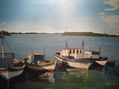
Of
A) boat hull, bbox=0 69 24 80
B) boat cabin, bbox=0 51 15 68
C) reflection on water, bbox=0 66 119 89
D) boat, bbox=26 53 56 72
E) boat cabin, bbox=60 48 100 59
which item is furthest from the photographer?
boat cabin, bbox=60 48 100 59

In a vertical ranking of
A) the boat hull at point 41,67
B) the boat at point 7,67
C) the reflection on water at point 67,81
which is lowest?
the reflection on water at point 67,81

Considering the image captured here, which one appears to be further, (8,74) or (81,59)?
(81,59)

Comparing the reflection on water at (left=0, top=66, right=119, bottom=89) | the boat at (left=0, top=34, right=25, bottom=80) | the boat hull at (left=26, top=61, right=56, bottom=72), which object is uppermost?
the boat at (left=0, top=34, right=25, bottom=80)

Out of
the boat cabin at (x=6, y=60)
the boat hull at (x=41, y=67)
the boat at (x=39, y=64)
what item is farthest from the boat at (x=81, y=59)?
the boat cabin at (x=6, y=60)

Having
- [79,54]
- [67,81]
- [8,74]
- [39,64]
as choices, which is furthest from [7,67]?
[79,54]

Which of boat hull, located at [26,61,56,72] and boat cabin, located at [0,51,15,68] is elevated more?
boat cabin, located at [0,51,15,68]

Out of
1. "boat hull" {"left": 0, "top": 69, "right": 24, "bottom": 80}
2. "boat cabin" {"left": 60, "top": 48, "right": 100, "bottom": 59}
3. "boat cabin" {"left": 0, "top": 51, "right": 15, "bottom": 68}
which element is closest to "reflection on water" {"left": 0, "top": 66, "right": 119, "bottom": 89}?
"boat hull" {"left": 0, "top": 69, "right": 24, "bottom": 80}

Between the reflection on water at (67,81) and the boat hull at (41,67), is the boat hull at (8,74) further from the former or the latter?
the boat hull at (41,67)

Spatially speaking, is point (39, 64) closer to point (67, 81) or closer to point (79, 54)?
point (67, 81)

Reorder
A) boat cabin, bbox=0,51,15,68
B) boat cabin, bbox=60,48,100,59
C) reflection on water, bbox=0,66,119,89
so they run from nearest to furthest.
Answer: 1. reflection on water, bbox=0,66,119,89
2. boat cabin, bbox=0,51,15,68
3. boat cabin, bbox=60,48,100,59

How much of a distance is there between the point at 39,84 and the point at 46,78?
5.04 ft

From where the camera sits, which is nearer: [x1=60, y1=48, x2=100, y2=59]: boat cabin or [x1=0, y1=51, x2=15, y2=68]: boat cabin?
[x1=0, y1=51, x2=15, y2=68]: boat cabin

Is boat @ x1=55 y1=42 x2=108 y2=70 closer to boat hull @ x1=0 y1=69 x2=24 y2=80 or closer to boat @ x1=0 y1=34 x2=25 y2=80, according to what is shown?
boat @ x1=0 y1=34 x2=25 y2=80

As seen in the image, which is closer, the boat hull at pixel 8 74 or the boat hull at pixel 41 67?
the boat hull at pixel 8 74
